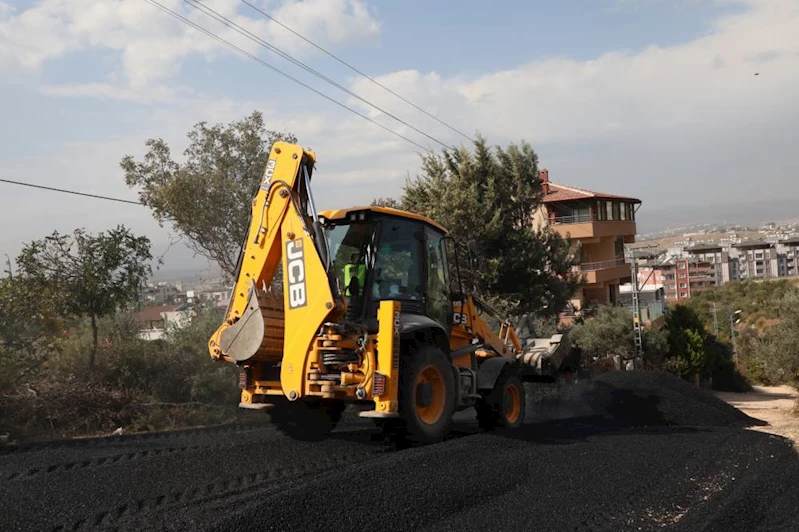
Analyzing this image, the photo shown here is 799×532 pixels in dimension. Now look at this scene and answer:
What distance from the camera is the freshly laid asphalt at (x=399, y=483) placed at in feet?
16.3

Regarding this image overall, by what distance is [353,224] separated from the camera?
7.90 metres

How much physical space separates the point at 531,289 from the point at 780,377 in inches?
327

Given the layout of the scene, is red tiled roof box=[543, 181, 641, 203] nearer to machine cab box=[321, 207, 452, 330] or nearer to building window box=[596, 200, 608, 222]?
building window box=[596, 200, 608, 222]

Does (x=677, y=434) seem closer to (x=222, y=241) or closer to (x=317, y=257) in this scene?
(x=317, y=257)

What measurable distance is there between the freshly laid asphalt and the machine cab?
154cm

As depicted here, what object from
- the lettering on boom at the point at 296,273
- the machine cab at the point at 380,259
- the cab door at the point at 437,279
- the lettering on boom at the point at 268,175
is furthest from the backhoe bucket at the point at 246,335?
the cab door at the point at 437,279

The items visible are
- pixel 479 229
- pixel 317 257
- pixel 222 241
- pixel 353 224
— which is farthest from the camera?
pixel 479 229

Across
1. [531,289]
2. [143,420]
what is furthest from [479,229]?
[143,420]

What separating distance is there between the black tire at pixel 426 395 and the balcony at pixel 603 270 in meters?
34.0

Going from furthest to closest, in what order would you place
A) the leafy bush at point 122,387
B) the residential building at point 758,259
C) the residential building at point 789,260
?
the residential building at point 789,260 < the residential building at point 758,259 < the leafy bush at point 122,387

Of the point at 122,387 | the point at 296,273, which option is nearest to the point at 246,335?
the point at 296,273

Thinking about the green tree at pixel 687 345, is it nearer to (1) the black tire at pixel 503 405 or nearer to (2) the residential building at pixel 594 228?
(2) the residential building at pixel 594 228

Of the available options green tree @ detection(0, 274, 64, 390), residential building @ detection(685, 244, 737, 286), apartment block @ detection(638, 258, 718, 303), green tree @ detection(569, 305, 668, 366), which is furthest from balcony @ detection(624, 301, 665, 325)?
residential building @ detection(685, 244, 737, 286)

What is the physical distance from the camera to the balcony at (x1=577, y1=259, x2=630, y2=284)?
4194 cm
